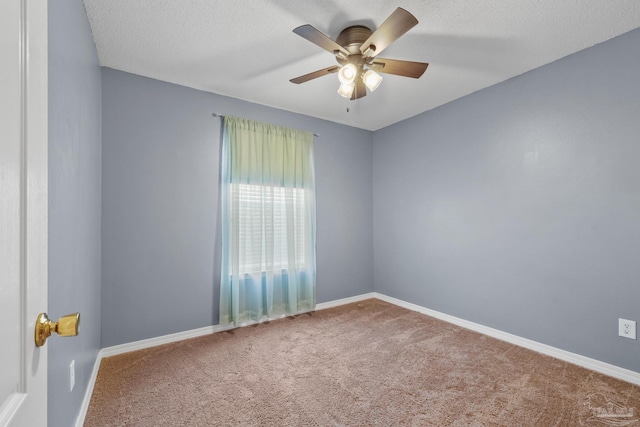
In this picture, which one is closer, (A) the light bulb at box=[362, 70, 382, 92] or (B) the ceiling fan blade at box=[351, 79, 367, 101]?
(A) the light bulb at box=[362, 70, 382, 92]

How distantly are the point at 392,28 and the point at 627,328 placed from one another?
2687 millimetres

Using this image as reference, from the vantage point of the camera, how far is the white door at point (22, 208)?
19.3 inches

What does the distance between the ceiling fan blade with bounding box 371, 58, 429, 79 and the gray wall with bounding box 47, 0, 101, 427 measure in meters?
1.80

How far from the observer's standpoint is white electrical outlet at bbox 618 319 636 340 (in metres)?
2.14

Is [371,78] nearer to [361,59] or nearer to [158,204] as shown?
[361,59]

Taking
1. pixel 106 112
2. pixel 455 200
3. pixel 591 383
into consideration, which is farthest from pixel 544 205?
pixel 106 112

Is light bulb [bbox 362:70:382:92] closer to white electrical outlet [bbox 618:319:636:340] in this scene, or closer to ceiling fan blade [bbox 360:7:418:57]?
ceiling fan blade [bbox 360:7:418:57]

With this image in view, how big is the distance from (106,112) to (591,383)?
172 inches

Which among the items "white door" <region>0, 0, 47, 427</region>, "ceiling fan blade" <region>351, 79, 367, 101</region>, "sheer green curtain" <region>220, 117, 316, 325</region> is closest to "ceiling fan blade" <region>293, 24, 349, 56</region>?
"ceiling fan blade" <region>351, 79, 367, 101</region>

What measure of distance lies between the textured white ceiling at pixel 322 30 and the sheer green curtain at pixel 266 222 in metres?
0.61

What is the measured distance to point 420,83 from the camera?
2.94m

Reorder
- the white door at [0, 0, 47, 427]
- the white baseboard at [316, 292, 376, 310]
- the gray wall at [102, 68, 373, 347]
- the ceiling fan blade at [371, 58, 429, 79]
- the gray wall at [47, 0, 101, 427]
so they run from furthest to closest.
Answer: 1. the white baseboard at [316, 292, 376, 310]
2. the gray wall at [102, 68, 373, 347]
3. the ceiling fan blade at [371, 58, 429, 79]
4. the gray wall at [47, 0, 101, 427]
5. the white door at [0, 0, 47, 427]

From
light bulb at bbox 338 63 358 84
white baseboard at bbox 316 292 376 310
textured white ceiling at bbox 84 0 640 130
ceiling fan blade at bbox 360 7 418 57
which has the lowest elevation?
white baseboard at bbox 316 292 376 310

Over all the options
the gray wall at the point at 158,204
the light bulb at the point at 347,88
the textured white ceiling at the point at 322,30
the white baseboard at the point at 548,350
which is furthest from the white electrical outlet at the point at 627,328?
the gray wall at the point at 158,204
